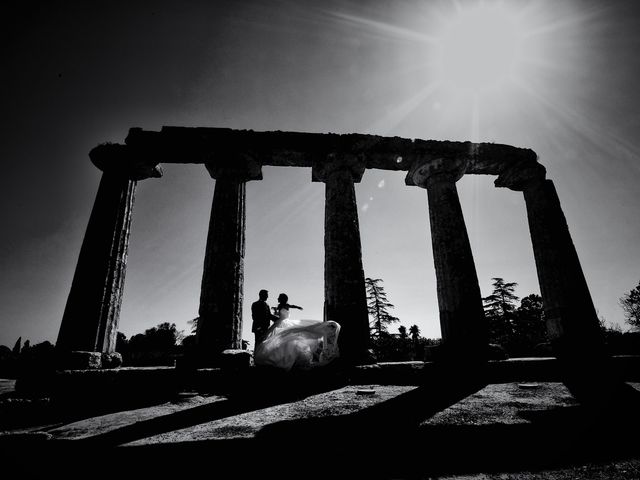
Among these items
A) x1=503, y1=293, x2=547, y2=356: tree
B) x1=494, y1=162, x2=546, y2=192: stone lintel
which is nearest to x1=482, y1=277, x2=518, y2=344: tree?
x1=503, y1=293, x2=547, y2=356: tree

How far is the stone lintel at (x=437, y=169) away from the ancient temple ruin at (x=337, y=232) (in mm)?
41

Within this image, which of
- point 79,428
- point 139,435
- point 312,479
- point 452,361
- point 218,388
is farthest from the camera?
point 452,361

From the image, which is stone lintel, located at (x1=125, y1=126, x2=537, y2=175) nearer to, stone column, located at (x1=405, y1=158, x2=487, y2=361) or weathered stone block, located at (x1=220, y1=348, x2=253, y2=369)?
stone column, located at (x1=405, y1=158, x2=487, y2=361)

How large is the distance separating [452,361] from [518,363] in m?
1.53

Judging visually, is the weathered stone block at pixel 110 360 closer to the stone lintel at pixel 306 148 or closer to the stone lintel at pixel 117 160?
the stone lintel at pixel 117 160

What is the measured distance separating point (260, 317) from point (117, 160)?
23.4 feet

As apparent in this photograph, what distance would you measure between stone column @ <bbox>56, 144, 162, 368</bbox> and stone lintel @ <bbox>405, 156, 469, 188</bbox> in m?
9.40

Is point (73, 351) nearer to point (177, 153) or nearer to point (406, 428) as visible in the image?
point (177, 153)

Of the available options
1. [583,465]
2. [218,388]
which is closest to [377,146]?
[218,388]

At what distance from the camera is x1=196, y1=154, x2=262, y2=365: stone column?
27.0 feet

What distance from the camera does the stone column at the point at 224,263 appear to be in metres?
8.23

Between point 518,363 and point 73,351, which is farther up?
point 73,351

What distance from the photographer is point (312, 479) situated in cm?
238

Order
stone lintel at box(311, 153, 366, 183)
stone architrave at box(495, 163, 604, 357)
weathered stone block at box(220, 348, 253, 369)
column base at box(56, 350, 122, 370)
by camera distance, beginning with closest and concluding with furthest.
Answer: column base at box(56, 350, 122, 370)
weathered stone block at box(220, 348, 253, 369)
stone architrave at box(495, 163, 604, 357)
stone lintel at box(311, 153, 366, 183)
